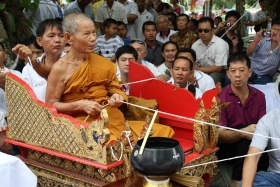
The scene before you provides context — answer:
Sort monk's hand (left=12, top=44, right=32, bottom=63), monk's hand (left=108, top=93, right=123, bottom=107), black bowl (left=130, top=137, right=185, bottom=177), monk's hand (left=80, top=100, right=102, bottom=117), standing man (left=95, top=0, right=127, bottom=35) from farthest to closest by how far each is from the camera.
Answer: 1. standing man (left=95, top=0, right=127, bottom=35)
2. monk's hand (left=12, top=44, right=32, bottom=63)
3. monk's hand (left=108, top=93, right=123, bottom=107)
4. monk's hand (left=80, top=100, right=102, bottom=117)
5. black bowl (left=130, top=137, right=185, bottom=177)

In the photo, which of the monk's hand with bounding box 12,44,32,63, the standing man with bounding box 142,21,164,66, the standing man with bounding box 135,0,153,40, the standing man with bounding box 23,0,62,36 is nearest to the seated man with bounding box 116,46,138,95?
the monk's hand with bounding box 12,44,32,63

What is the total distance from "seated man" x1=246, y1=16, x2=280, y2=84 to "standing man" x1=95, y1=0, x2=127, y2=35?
2.98 m

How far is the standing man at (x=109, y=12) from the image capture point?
26.9 feet

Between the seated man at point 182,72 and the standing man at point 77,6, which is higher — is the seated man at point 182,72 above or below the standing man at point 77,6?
below

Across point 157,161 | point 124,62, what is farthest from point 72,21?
point 157,161

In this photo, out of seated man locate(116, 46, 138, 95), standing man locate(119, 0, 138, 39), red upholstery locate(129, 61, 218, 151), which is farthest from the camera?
standing man locate(119, 0, 138, 39)

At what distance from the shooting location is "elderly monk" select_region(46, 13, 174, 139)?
3357 millimetres

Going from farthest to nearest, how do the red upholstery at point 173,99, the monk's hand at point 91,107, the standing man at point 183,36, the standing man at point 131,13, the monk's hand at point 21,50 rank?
the standing man at point 131,13 < the standing man at point 183,36 < the red upholstery at point 173,99 < the monk's hand at point 21,50 < the monk's hand at point 91,107

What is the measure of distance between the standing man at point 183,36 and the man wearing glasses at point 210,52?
857 mm

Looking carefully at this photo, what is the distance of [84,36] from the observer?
336 cm

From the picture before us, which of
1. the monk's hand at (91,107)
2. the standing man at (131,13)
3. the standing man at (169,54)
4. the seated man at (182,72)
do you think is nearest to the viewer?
the monk's hand at (91,107)

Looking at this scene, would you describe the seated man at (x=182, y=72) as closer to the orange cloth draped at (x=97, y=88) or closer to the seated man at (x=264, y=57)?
the orange cloth draped at (x=97, y=88)

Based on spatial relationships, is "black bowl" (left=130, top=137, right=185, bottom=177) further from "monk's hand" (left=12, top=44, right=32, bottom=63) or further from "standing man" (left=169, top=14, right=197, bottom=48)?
"standing man" (left=169, top=14, right=197, bottom=48)

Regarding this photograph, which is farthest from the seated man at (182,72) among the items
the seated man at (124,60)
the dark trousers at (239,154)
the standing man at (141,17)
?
the standing man at (141,17)
